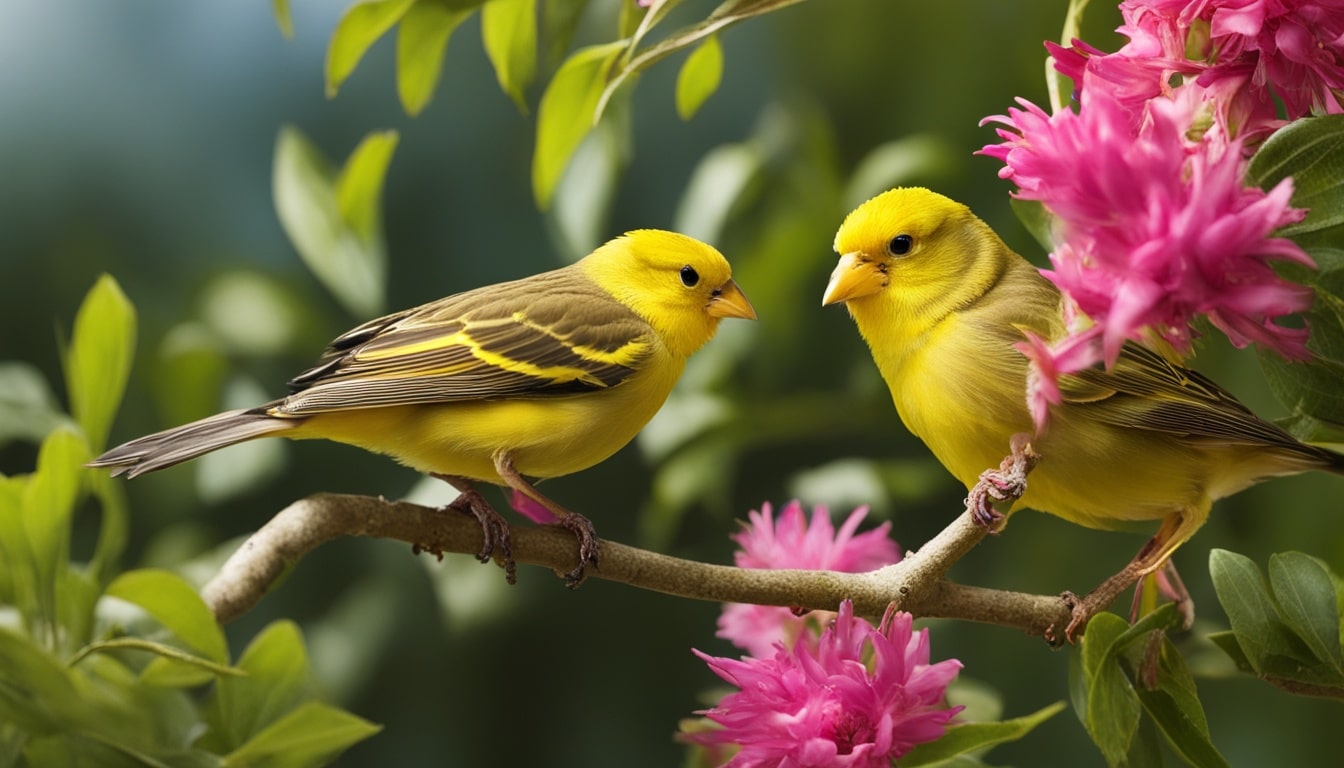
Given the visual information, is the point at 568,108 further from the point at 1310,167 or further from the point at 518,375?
the point at 1310,167

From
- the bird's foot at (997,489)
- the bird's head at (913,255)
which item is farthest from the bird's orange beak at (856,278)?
the bird's foot at (997,489)

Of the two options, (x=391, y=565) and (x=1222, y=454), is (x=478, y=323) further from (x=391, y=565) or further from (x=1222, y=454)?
(x=391, y=565)

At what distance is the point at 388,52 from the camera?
115 centimetres

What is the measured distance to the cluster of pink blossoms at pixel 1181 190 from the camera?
0.35 meters

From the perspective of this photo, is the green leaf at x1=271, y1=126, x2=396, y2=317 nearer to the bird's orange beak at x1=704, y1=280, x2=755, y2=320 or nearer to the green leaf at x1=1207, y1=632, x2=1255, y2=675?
the bird's orange beak at x1=704, y1=280, x2=755, y2=320

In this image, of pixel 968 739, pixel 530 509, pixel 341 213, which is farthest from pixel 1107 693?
pixel 341 213

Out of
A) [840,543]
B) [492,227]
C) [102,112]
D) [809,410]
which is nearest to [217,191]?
[102,112]

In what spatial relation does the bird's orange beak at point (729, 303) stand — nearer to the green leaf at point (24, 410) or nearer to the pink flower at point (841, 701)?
the pink flower at point (841, 701)

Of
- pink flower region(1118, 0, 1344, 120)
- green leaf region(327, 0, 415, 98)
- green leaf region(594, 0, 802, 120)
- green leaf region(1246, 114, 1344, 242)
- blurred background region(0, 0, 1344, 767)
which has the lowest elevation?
blurred background region(0, 0, 1344, 767)

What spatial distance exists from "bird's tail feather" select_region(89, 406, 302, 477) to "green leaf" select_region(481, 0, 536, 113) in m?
0.21

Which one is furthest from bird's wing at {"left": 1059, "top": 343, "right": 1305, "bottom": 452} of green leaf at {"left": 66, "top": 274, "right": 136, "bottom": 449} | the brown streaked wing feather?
green leaf at {"left": 66, "top": 274, "right": 136, "bottom": 449}

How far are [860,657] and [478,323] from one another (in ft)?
0.79

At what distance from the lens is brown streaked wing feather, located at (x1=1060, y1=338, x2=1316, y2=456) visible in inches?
20.4

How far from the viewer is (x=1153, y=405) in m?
0.53
